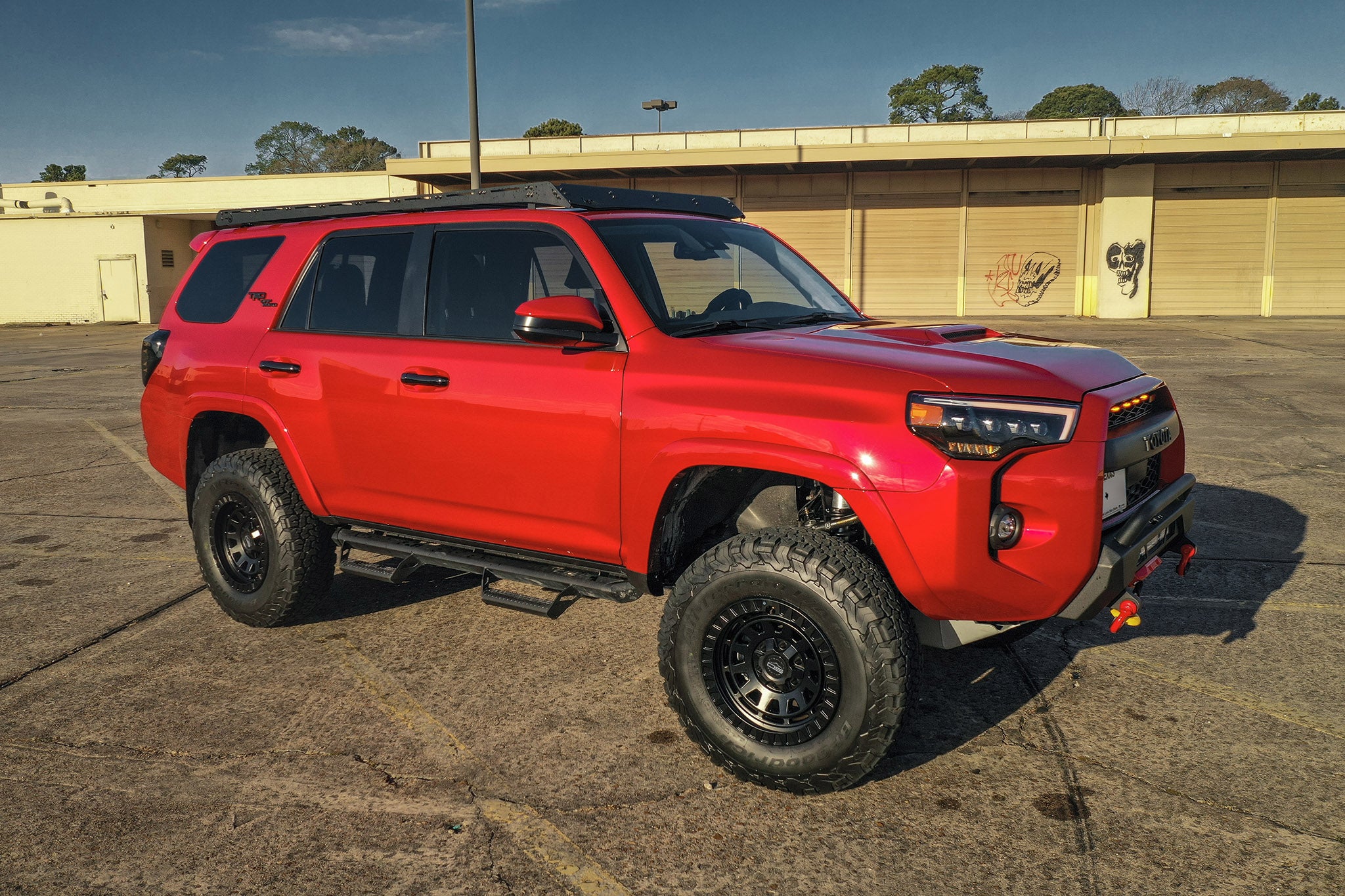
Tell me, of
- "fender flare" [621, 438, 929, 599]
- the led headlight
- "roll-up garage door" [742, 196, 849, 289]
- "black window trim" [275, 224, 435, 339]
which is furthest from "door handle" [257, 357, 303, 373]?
"roll-up garage door" [742, 196, 849, 289]

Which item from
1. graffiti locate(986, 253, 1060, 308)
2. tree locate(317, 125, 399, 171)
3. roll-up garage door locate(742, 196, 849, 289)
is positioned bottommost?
graffiti locate(986, 253, 1060, 308)

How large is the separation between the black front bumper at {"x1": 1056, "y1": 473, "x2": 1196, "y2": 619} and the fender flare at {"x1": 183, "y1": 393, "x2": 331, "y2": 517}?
330cm

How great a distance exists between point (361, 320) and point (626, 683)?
202 cm

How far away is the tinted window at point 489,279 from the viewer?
4.21 metres

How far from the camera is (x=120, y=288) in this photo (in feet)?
124

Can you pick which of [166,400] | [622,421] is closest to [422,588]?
[166,400]

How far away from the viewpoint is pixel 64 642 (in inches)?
188

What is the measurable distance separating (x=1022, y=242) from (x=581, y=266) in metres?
28.6

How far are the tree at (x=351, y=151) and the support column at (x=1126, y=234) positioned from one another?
311ft

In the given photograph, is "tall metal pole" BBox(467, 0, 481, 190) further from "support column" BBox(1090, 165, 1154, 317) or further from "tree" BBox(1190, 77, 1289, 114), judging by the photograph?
"tree" BBox(1190, 77, 1289, 114)

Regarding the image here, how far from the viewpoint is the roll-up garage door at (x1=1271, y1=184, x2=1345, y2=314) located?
29.0m

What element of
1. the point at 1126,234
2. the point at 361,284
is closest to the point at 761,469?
the point at 361,284

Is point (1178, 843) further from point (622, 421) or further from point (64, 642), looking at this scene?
point (64, 642)

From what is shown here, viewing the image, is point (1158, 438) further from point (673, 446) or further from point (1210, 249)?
point (1210, 249)
